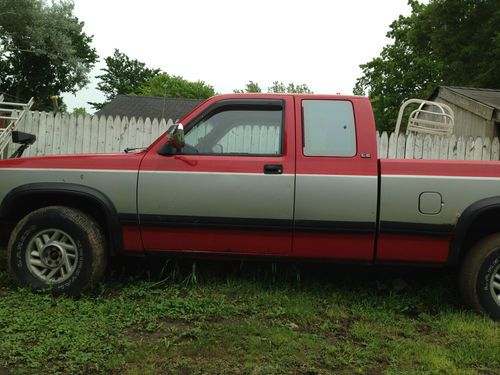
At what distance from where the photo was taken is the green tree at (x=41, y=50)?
1108 inches

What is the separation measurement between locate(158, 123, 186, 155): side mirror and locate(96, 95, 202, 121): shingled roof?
67.8 ft

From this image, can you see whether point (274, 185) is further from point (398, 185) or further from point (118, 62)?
point (118, 62)

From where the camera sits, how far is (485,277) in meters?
3.82

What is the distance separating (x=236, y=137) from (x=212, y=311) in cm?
149

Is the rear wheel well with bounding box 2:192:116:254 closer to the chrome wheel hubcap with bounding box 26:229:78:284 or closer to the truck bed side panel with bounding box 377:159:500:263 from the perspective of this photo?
the chrome wheel hubcap with bounding box 26:229:78:284

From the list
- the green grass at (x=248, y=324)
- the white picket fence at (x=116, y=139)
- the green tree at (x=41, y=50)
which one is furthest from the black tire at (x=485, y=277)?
the green tree at (x=41, y=50)

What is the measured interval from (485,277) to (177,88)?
42.7m

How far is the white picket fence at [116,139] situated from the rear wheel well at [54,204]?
3690mm

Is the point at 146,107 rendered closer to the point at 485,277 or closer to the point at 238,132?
the point at 238,132

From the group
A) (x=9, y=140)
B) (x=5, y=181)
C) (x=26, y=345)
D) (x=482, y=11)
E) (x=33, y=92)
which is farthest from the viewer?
(x=33, y=92)

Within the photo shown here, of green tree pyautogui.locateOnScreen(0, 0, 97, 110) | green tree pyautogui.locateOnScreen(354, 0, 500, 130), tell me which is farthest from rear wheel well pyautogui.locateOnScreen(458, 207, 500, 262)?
green tree pyautogui.locateOnScreen(0, 0, 97, 110)

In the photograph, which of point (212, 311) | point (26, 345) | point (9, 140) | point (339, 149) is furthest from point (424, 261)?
point (9, 140)

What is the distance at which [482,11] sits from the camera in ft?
71.1

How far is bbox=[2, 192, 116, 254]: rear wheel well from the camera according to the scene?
13.7ft
